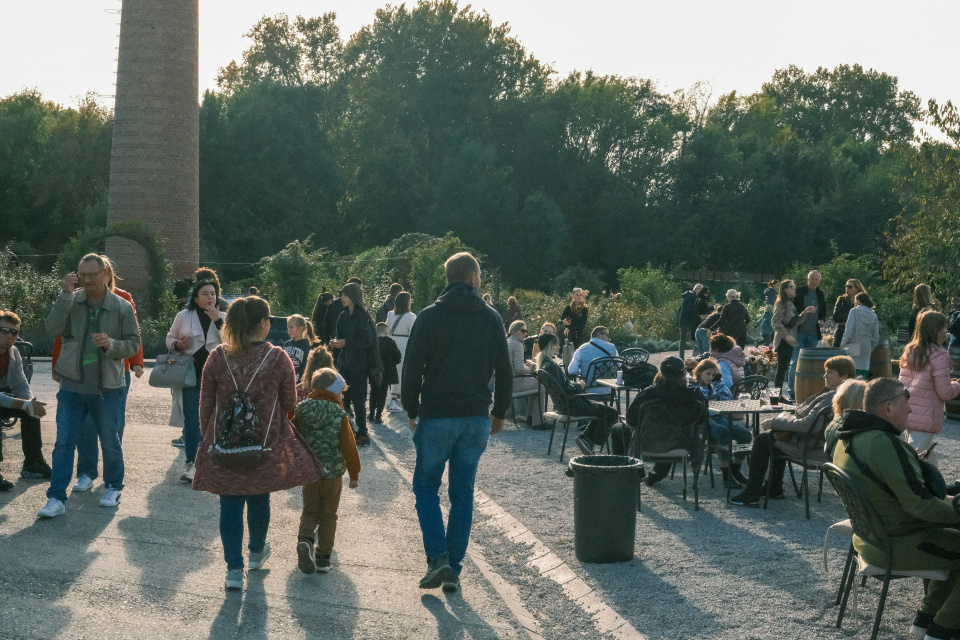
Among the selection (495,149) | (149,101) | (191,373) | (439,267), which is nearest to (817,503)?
(191,373)

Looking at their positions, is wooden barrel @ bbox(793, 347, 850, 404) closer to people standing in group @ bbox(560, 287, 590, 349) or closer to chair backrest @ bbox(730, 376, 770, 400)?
chair backrest @ bbox(730, 376, 770, 400)

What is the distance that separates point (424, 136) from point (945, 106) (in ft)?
116

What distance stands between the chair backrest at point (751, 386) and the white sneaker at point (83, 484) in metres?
5.79

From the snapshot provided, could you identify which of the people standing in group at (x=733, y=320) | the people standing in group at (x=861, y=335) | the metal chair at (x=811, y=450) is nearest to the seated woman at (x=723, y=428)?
the metal chair at (x=811, y=450)

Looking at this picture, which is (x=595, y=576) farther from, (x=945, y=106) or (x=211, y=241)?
(x=211, y=241)

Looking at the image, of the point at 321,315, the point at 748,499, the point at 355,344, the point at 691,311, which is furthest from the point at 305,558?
the point at 691,311

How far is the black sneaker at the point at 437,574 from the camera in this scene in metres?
5.53

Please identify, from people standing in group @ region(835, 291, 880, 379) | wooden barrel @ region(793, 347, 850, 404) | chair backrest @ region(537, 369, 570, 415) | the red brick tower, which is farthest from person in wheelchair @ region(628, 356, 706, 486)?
the red brick tower

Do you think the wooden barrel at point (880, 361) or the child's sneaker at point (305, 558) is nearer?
the child's sneaker at point (305, 558)

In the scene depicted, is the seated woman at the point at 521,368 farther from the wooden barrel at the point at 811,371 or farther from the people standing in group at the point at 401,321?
the wooden barrel at the point at 811,371

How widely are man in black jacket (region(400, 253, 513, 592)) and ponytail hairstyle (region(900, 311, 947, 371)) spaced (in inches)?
163

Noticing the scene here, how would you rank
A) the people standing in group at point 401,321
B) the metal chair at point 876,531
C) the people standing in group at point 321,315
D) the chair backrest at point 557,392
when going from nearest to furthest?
the metal chair at point 876,531 < the chair backrest at point 557,392 < the people standing in group at point 321,315 < the people standing in group at point 401,321

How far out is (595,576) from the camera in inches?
241

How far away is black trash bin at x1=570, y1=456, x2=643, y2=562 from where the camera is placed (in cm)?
636
